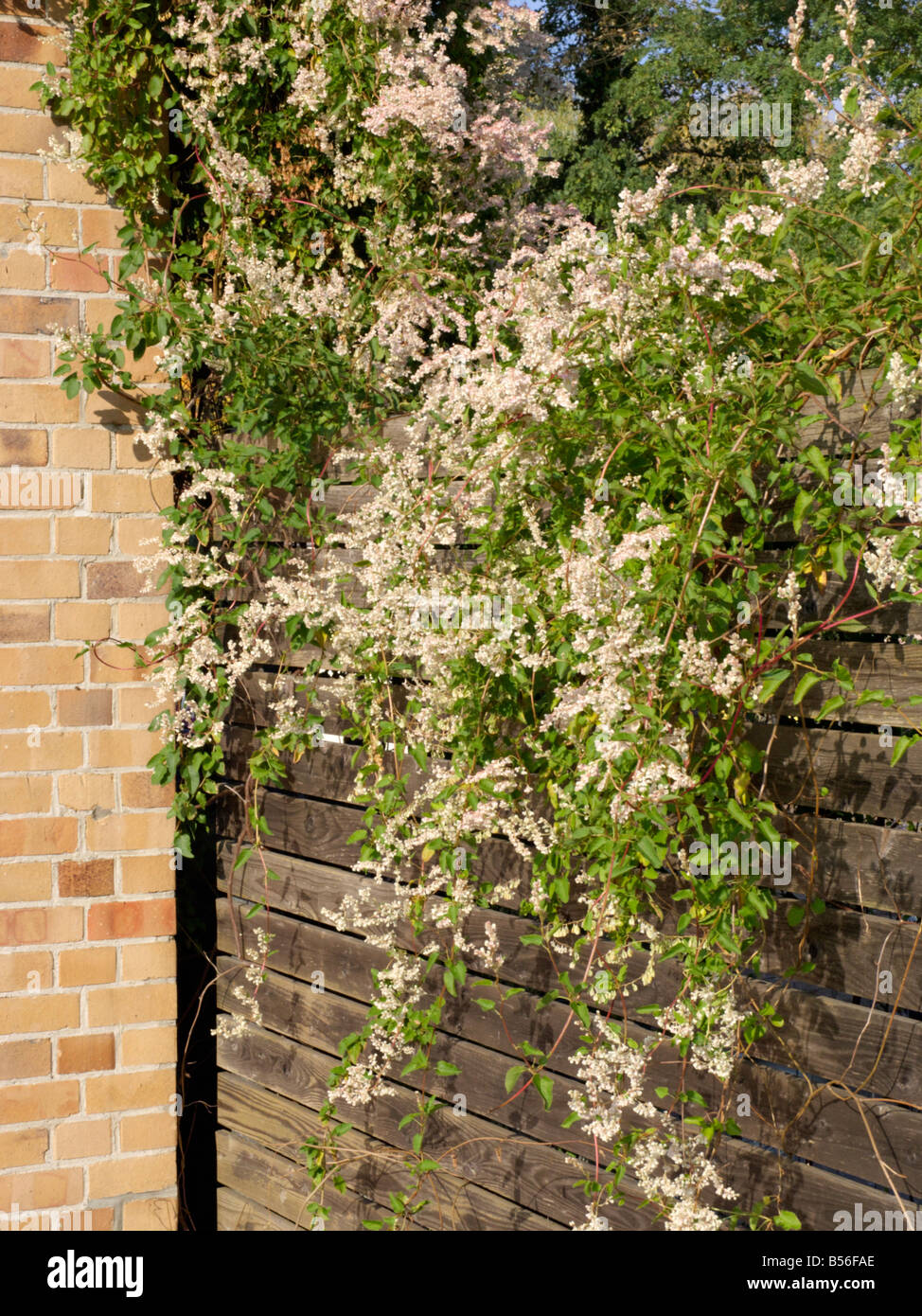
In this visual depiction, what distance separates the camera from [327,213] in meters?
3.06

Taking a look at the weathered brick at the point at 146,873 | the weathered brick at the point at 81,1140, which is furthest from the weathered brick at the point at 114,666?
the weathered brick at the point at 81,1140

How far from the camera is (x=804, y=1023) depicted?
6.37 feet

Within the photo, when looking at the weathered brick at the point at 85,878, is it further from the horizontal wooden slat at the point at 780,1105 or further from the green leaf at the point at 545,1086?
the green leaf at the point at 545,1086

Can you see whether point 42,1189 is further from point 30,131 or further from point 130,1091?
point 30,131

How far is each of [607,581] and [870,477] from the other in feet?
1.52

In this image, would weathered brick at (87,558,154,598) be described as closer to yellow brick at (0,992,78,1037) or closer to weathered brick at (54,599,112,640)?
weathered brick at (54,599,112,640)

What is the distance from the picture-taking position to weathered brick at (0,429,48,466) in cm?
284

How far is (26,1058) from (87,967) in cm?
27

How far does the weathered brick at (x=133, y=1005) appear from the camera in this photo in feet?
9.64

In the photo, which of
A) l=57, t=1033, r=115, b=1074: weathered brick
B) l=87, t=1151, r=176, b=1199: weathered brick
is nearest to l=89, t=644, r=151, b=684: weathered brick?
l=57, t=1033, r=115, b=1074: weathered brick

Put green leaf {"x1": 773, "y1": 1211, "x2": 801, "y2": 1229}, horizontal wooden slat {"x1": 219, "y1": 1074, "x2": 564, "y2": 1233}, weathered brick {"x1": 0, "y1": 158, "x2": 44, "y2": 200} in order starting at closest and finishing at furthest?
green leaf {"x1": 773, "y1": 1211, "x2": 801, "y2": 1229} < horizontal wooden slat {"x1": 219, "y1": 1074, "x2": 564, "y2": 1233} < weathered brick {"x1": 0, "y1": 158, "x2": 44, "y2": 200}

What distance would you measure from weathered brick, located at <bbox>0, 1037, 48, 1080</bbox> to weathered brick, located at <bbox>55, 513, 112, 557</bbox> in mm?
1319

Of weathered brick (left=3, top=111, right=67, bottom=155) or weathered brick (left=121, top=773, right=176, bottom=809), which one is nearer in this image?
weathered brick (left=3, top=111, right=67, bottom=155)
